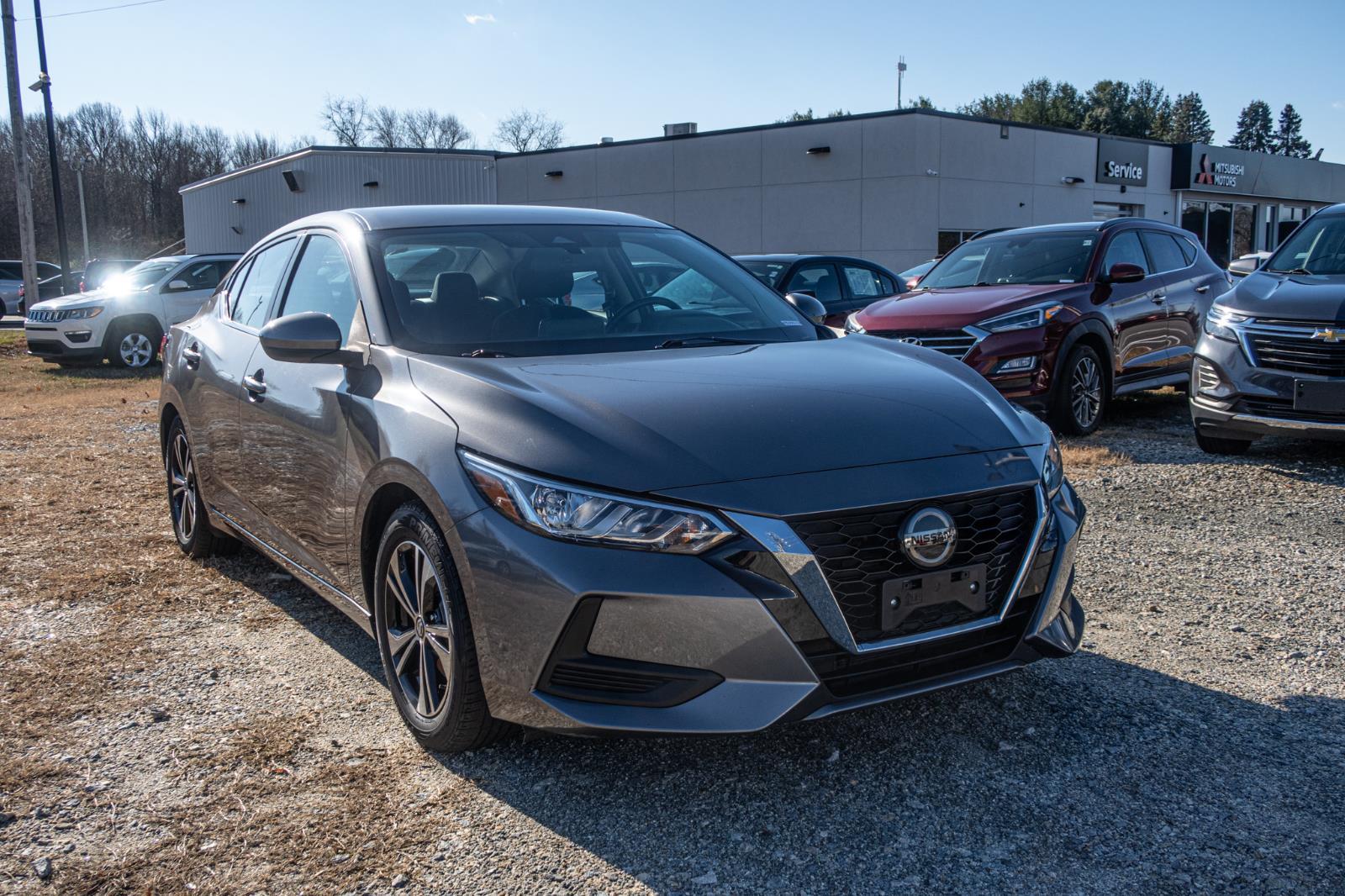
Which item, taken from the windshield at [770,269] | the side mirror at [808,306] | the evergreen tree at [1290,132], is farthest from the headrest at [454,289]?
the evergreen tree at [1290,132]

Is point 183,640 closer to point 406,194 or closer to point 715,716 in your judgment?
point 715,716

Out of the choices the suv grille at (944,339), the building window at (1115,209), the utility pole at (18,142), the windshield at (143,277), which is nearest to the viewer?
the suv grille at (944,339)

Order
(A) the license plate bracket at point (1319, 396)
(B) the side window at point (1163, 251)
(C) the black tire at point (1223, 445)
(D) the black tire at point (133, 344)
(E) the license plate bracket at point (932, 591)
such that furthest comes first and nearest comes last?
(D) the black tire at point (133, 344)
(B) the side window at point (1163, 251)
(C) the black tire at point (1223, 445)
(A) the license plate bracket at point (1319, 396)
(E) the license plate bracket at point (932, 591)

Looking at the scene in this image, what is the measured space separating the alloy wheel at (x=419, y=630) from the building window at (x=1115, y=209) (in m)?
33.0

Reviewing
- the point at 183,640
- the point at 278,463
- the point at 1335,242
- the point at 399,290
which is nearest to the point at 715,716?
the point at 399,290

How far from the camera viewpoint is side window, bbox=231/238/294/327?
4660mm

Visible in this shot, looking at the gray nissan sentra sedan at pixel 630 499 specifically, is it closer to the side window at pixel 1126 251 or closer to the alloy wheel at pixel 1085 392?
the alloy wheel at pixel 1085 392

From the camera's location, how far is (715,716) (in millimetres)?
2693

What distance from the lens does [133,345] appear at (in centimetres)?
1695

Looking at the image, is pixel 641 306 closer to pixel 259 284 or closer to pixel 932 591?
pixel 932 591

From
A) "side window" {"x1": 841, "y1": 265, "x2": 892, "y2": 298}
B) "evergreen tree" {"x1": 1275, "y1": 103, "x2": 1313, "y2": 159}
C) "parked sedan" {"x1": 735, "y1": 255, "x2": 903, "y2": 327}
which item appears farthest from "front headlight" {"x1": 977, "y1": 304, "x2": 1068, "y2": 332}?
"evergreen tree" {"x1": 1275, "y1": 103, "x2": 1313, "y2": 159}

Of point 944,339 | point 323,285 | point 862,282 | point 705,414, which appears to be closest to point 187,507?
point 323,285

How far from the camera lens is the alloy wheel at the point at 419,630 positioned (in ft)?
10.3

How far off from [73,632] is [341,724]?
1.68 metres
